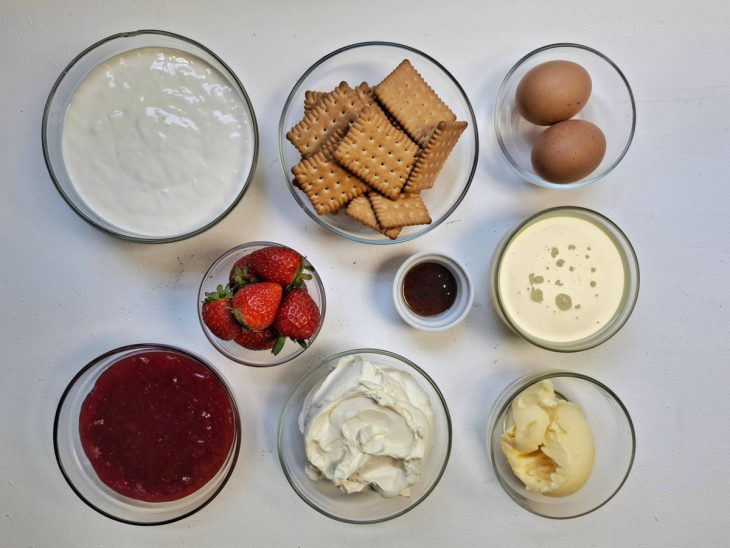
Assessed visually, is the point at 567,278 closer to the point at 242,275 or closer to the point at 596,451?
the point at 596,451

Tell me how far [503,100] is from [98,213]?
946 millimetres

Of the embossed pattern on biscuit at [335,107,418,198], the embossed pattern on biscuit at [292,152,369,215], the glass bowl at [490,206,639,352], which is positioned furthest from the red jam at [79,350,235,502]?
the glass bowl at [490,206,639,352]

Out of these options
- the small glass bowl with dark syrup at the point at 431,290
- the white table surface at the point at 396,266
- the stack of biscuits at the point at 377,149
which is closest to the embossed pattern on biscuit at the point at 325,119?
the stack of biscuits at the point at 377,149

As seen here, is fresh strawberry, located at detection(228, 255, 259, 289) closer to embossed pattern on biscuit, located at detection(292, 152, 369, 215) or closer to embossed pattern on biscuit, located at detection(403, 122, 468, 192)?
embossed pattern on biscuit, located at detection(292, 152, 369, 215)

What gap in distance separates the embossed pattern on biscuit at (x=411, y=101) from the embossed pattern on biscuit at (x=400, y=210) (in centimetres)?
13

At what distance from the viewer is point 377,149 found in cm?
125

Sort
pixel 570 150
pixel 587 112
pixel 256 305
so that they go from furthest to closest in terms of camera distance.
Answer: pixel 587 112
pixel 570 150
pixel 256 305

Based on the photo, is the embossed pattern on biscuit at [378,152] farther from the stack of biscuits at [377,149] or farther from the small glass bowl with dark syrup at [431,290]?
the small glass bowl with dark syrup at [431,290]

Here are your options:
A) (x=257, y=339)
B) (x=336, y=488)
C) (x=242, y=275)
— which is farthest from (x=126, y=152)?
(x=336, y=488)

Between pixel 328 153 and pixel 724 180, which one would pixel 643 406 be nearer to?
pixel 724 180

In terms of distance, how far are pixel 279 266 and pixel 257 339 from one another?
0.54 feet

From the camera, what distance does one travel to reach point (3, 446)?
1.38m

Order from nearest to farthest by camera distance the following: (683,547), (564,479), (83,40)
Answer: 1. (564,479)
2. (83,40)
3. (683,547)

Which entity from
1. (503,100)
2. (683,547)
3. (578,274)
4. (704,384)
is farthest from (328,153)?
(683,547)
